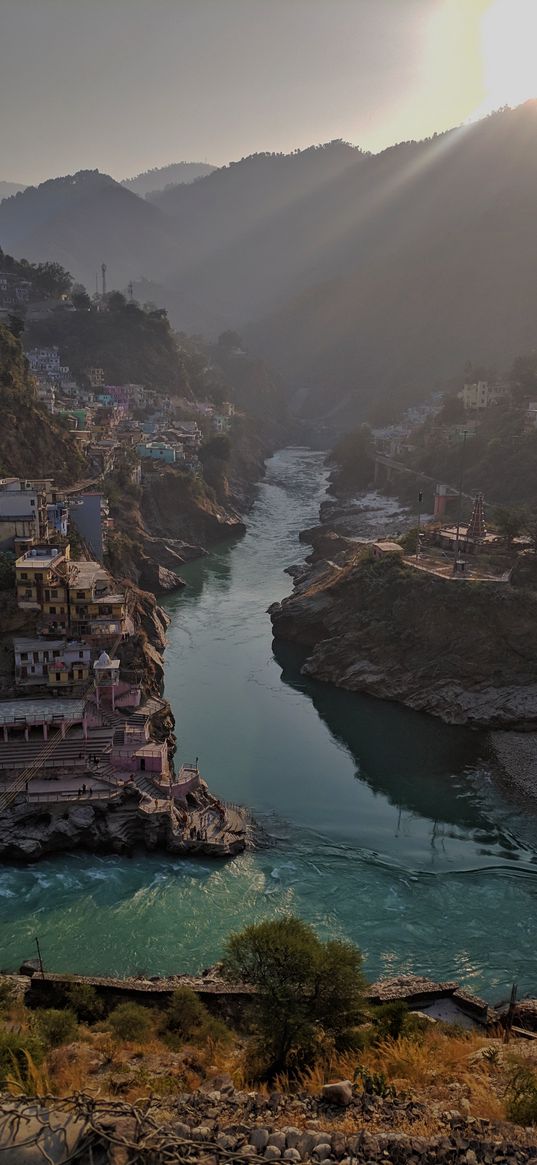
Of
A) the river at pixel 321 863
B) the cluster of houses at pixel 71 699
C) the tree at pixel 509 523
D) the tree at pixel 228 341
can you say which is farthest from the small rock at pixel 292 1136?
the tree at pixel 228 341

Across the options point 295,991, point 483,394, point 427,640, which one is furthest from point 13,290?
point 295,991

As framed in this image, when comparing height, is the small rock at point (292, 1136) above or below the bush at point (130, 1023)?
above

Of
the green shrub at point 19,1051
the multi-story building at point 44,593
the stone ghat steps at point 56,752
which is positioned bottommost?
the stone ghat steps at point 56,752

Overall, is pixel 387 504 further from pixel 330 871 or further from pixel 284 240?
pixel 284 240

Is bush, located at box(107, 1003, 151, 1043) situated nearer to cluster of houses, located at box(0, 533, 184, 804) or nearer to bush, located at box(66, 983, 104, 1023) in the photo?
bush, located at box(66, 983, 104, 1023)

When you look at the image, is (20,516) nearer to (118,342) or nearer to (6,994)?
(6,994)

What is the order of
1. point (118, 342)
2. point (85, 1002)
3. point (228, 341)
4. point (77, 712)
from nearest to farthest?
point (85, 1002), point (77, 712), point (118, 342), point (228, 341)

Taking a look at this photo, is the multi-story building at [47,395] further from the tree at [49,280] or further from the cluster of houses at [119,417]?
the tree at [49,280]
